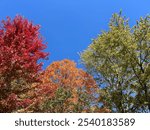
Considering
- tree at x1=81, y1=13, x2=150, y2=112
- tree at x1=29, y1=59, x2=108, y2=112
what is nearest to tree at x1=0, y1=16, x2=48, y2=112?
tree at x1=29, y1=59, x2=108, y2=112

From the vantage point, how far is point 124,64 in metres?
36.4

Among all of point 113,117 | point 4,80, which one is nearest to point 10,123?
point 113,117

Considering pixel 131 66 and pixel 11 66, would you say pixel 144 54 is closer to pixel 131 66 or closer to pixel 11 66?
pixel 131 66

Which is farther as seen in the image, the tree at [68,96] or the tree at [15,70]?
the tree at [68,96]

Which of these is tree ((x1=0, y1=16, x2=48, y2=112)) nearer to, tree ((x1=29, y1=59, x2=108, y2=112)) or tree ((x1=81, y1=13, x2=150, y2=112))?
tree ((x1=29, y1=59, x2=108, y2=112))

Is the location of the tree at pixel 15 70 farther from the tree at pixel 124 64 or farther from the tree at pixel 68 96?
the tree at pixel 124 64

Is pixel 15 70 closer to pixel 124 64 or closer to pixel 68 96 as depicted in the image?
pixel 68 96

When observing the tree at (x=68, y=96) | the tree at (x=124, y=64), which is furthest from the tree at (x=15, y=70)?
the tree at (x=124, y=64)

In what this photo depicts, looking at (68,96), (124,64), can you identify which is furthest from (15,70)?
(124,64)

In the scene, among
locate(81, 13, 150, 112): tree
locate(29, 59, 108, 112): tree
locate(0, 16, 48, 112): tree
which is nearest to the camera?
locate(0, 16, 48, 112): tree

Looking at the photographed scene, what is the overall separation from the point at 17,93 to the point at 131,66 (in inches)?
635

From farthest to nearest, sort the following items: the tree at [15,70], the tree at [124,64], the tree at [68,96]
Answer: the tree at [124,64]
the tree at [68,96]
the tree at [15,70]

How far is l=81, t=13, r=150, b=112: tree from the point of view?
3594 cm

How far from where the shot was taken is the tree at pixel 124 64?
35938mm
